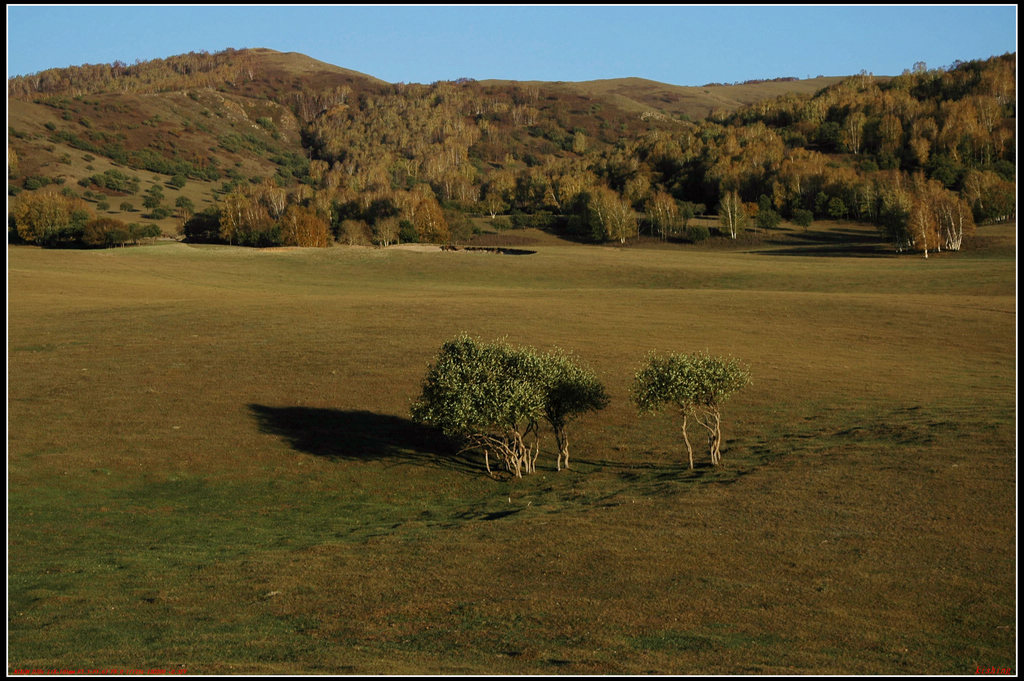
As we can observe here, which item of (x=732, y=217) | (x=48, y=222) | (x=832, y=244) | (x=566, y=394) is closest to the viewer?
(x=566, y=394)

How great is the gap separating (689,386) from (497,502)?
854 cm

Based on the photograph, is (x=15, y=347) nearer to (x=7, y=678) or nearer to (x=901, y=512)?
(x=7, y=678)

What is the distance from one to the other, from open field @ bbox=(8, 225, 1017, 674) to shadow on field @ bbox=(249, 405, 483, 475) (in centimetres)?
17

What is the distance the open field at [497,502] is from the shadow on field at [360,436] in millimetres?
174

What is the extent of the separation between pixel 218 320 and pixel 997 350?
5013cm

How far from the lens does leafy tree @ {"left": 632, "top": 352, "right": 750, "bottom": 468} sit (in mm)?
33438

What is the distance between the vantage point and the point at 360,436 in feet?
127

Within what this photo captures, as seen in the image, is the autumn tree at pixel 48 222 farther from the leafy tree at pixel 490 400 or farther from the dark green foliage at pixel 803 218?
the leafy tree at pixel 490 400

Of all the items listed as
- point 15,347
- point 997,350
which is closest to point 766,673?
point 997,350

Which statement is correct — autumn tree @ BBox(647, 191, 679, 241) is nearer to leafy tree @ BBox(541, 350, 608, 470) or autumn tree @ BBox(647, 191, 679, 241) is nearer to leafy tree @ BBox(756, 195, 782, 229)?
leafy tree @ BBox(756, 195, 782, 229)

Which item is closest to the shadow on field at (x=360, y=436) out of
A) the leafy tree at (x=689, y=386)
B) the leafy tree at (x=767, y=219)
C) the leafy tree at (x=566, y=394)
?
the leafy tree at (x=566, y=394)

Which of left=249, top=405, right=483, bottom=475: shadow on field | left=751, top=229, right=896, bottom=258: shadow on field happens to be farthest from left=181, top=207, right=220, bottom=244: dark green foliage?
left=249, top=405, right=483, bottom=475: shadow on field

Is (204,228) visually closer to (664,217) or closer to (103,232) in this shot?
(103,232)

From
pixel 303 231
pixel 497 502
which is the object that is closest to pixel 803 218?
pixel 303 231
